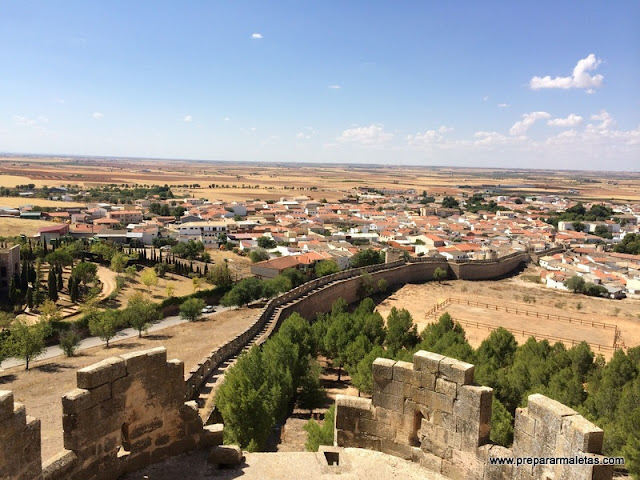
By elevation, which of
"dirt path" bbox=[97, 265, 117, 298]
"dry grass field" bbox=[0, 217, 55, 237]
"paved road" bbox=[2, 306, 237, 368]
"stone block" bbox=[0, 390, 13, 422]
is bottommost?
"paved road" bbox=[2, 306, 237, 368]

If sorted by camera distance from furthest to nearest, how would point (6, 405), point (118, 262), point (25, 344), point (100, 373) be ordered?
point (118, 262) < point (25, 344) < point (100, 373) < point (6, 405)

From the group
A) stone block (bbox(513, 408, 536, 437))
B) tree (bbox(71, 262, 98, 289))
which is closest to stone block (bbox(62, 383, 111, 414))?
stone block (bbox(513, 408, 536, 437))

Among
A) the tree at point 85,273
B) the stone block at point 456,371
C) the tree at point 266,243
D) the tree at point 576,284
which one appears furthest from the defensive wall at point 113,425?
the tree at point 266,243

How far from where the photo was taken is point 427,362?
6.81 metres

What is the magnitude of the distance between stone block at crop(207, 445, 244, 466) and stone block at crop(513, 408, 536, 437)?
12.2 ft

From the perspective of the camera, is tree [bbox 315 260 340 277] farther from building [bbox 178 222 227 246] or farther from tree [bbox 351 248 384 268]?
building [bbox 178 222 227 246]

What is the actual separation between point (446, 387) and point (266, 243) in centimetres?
6396

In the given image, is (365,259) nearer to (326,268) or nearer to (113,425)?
(326,268)

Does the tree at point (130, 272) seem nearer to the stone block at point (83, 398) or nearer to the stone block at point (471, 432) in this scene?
the stone block at point (83, 398)

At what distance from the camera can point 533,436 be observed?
5848 millimetres

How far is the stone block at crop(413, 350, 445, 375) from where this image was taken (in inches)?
265

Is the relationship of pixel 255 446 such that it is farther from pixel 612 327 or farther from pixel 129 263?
pixel 129 263

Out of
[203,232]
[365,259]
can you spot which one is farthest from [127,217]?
[365,259]

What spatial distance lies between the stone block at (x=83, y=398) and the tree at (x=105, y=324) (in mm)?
27833
